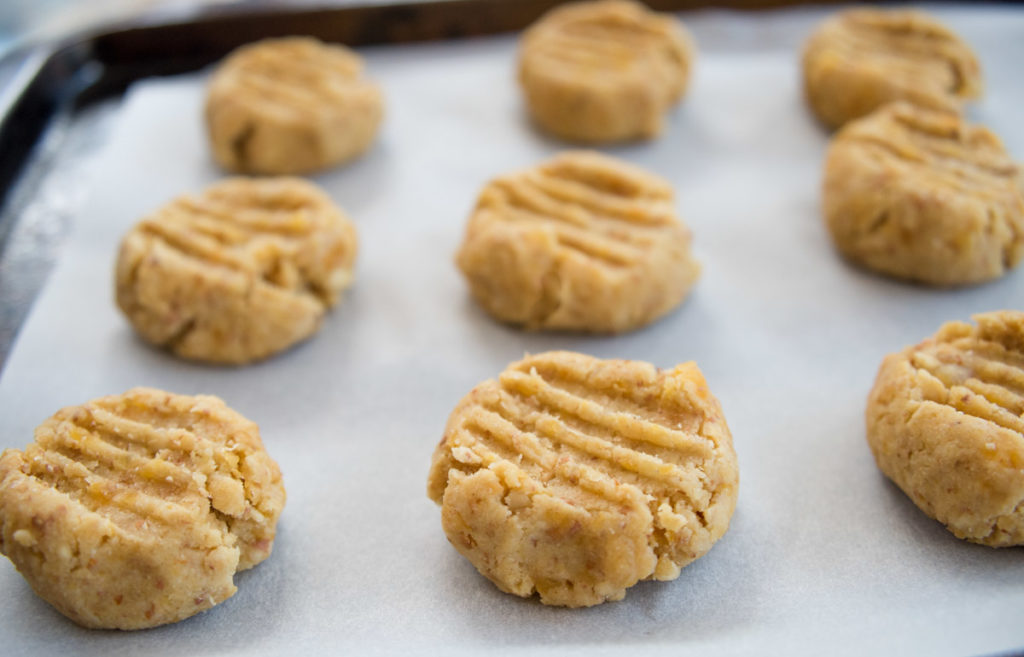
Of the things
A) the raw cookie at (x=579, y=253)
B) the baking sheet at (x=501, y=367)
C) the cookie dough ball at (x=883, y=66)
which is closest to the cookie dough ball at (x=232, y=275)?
the baking sheet at (x=501, y=367)

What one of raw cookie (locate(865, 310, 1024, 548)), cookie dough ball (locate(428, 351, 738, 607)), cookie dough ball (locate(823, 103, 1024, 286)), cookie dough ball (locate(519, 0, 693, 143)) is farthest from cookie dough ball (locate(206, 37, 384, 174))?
raw cookie (locate(865, 310, 1024, 548))

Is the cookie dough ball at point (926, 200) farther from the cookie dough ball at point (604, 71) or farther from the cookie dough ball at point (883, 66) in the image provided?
the cookie dough ball at point (604, 71)

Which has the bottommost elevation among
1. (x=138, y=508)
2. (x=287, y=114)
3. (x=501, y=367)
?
(x=501, y=367)

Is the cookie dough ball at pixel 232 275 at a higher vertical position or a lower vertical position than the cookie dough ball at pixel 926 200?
higher

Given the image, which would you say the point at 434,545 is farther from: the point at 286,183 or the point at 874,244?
the point at 874,244

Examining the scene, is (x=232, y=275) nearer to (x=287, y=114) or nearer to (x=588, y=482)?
(x=287, y=114)

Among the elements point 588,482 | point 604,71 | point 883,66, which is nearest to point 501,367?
point 588,482

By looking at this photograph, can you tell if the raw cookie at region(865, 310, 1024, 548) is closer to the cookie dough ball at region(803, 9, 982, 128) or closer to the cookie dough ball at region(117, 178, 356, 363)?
the cookie dough ball at region(803, 9, 982, 128)
